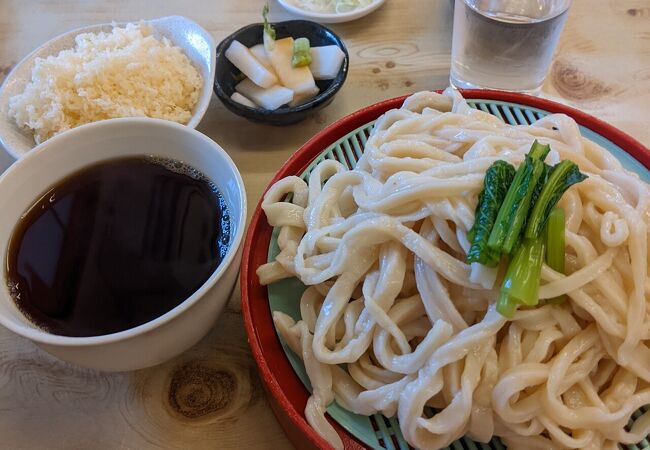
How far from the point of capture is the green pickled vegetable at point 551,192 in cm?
115

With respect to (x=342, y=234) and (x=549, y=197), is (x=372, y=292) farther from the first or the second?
(x=549, y=197)

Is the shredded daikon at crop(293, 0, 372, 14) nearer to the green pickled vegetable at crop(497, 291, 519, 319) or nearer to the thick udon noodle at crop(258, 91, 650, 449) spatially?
the thick udon noodle at crop(258, 91, 650, 449)

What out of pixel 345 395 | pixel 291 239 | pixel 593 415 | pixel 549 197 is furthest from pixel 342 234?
pixel 593 415

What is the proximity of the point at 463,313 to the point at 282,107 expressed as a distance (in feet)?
3.59

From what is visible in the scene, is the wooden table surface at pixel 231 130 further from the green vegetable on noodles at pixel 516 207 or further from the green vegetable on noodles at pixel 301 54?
the green vegetable on noodles at pixel 516 207

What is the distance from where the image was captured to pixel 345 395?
4.22 ft

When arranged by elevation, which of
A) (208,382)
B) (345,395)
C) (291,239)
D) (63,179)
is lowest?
(208,382)

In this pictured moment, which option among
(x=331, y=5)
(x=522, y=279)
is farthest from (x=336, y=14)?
(x=522, y=279)

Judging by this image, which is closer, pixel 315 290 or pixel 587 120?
pixel 315 290

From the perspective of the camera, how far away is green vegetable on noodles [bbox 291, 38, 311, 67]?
2115 millimetres

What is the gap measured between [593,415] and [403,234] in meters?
0.53

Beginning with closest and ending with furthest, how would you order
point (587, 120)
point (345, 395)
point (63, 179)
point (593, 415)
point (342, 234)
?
point (593, 415) < point (345, 395) < point (342, 234) < point (63, 179) < point (587, 120)

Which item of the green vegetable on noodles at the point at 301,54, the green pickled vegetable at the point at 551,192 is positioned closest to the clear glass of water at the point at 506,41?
the green vegetable on noodles at the point at 301,54

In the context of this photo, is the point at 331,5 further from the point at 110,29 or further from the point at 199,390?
the point at 199,390
